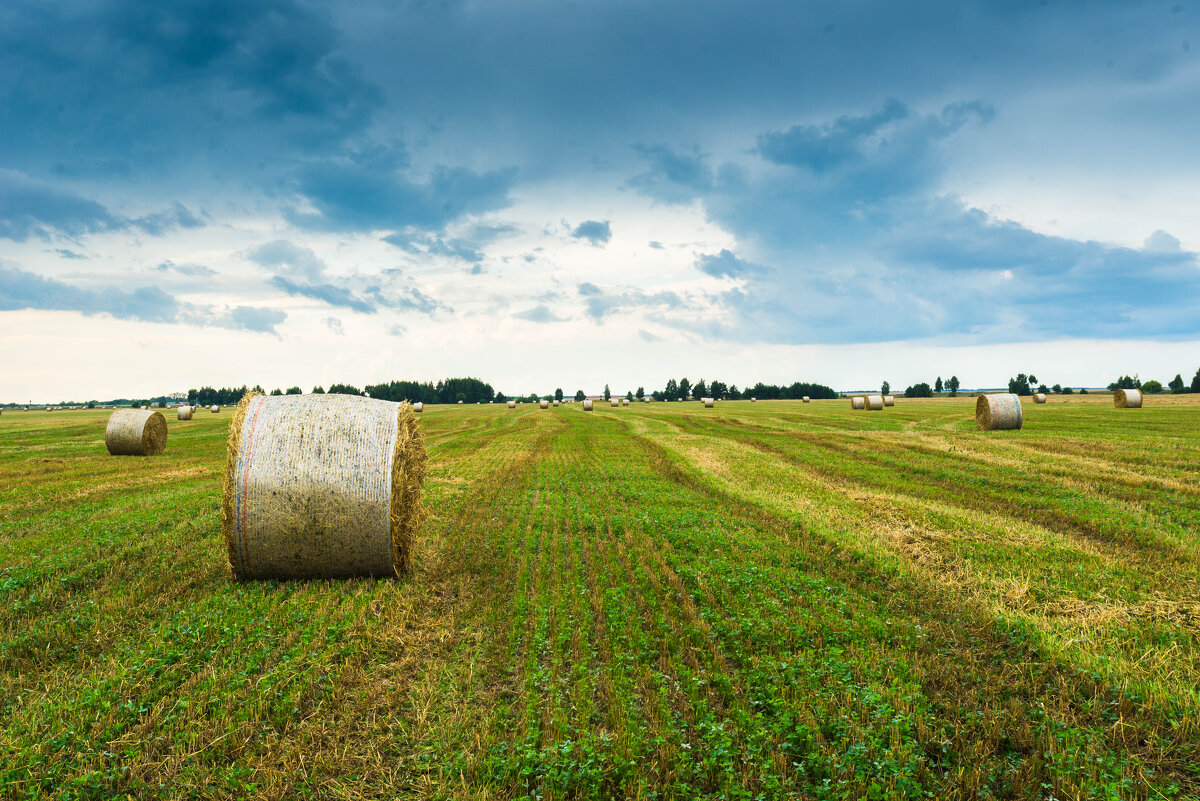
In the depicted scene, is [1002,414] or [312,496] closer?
[312,496]

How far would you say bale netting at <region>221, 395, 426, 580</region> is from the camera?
28.8ft

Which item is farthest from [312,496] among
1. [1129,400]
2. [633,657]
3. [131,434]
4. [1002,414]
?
[1129,400]

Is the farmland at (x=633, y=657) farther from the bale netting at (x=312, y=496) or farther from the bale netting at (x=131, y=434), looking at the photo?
the bale netting at (x=131, y=434)

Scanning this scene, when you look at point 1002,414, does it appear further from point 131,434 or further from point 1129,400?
point 131,434

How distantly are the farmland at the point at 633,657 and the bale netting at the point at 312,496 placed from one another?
492 millimetres

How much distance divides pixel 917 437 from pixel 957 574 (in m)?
22.1

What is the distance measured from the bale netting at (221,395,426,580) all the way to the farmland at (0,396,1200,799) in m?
0.49

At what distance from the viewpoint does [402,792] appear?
172 inches

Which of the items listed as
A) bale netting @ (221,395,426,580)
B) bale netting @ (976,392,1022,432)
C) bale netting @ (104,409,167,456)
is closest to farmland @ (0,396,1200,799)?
bale netting @ (221,395,426,580)

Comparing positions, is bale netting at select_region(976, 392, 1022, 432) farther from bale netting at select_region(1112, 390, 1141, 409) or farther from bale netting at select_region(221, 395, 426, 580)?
bale netting at select_region(221, 395, 426, 580)

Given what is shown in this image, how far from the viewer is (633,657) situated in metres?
6.23

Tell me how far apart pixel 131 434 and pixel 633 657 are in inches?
1199

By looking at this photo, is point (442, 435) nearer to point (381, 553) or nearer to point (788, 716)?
point (381, 553)

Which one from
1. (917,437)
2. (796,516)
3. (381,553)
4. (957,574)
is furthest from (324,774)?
(917,437)
